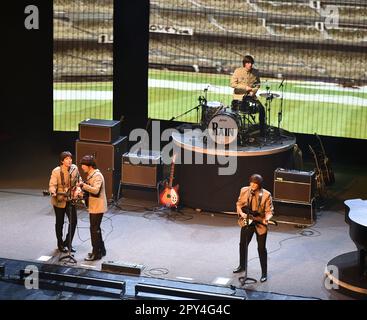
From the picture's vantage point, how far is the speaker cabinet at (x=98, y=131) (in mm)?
15777

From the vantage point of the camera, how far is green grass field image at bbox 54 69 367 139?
17719 mm

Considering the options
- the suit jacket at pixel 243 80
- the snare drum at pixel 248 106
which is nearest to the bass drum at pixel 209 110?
the snare drum at pixel 248 106

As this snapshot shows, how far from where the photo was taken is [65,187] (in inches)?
521

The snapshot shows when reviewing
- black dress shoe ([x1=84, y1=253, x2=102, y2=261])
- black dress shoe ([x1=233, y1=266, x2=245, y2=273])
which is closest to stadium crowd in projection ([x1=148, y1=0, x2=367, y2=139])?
black dress shoe ([x1=233, y1=266, x2=245, y2=273])

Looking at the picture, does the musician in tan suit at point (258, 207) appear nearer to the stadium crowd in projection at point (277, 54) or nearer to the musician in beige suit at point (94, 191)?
the musician in beige suit at point (94, 191)

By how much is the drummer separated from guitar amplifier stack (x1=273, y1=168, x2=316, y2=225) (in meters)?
1.19

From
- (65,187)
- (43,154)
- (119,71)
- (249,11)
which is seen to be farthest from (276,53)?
(65,187)

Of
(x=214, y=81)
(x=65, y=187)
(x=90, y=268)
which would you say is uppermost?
(x=214, y=81)

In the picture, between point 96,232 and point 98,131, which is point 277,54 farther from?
point 96,232

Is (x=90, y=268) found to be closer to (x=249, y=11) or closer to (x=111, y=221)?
(x=111, y=221)

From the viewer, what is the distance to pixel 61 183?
13.2 metres

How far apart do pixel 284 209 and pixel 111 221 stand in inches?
109

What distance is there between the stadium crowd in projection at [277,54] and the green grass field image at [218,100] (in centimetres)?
2

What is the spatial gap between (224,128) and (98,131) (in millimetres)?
2116
